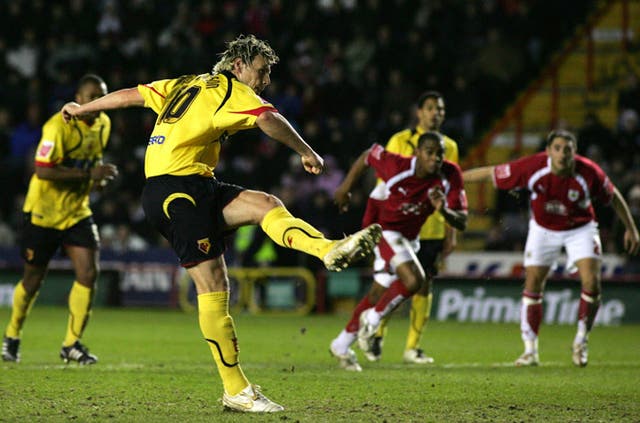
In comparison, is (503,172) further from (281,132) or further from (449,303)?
(449,303)

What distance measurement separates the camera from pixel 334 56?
21938mm

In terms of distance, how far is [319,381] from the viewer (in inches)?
347

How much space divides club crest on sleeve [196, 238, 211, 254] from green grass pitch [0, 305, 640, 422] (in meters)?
0.97

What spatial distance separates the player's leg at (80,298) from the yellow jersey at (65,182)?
30cm

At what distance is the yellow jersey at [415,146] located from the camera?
1159 cm

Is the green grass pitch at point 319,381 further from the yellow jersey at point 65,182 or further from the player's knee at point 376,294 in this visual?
the yellow jersey at point 65,182

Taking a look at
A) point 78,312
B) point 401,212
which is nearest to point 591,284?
point 401,212

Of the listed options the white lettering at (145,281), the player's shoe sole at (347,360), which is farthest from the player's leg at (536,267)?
the white lettering at (145,281)

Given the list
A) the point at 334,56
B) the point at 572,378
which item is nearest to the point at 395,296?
the point at 572,378

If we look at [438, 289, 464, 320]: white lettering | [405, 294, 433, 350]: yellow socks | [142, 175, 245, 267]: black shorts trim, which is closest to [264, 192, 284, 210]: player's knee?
[142, 175, 245, 267]: black shorts trim

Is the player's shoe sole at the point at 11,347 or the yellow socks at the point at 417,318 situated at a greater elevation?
the yellow socks at the point at 417,318

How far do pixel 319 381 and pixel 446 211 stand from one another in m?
2.01

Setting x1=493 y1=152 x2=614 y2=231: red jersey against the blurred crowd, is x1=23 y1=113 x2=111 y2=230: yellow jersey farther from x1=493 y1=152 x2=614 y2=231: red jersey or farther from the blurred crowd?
the blurred crowd

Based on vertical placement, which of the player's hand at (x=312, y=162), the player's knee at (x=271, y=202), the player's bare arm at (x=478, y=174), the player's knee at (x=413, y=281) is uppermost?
the player's bare arm at (x=478, y=174)
